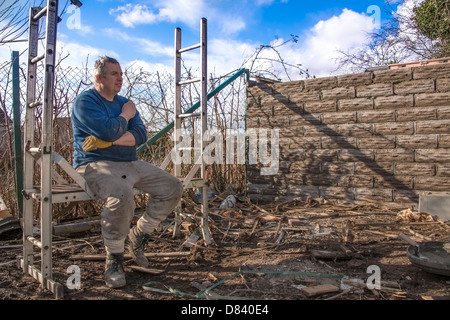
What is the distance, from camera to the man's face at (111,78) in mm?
3039

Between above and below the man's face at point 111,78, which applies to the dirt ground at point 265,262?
below

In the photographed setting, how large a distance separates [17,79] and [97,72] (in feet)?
6.24

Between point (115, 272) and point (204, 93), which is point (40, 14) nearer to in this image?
point (204, 93)

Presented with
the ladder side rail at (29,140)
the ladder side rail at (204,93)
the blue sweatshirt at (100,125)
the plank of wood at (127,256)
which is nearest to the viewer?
the blue sweatshirt at (100,125)

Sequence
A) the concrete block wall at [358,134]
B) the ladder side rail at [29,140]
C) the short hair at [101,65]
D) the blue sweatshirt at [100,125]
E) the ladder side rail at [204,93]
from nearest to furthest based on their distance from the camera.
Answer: the blue sweatshirt at [100,125]
the ladder side rail at [29,140]
the short hair at [101,65]
the ladder side rail at [204,93]
the concrete block wall at [358,134]

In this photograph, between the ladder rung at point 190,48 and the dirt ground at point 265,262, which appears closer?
the dirt ground at point 265,262

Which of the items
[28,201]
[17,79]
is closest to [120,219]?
[28,201]

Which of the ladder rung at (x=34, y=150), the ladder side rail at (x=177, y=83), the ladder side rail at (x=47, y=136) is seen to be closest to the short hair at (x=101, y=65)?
the ladder side rail at (x=47, y=136)

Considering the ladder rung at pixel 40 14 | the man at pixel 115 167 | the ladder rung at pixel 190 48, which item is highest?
the ladder rung at pixel 190 48

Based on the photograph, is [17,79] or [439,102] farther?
[439,102]

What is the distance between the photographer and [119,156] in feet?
10.0

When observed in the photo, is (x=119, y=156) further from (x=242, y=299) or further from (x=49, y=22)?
(x=242, y=299)

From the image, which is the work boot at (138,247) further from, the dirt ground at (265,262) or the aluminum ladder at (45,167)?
the aluminum ladder at (45,167)

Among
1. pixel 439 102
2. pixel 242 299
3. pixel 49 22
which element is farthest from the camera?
pixel 439 102
